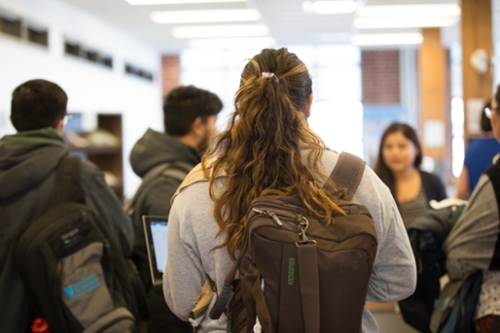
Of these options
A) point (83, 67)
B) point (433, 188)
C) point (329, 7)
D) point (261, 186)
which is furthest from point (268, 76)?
point (83, 67)

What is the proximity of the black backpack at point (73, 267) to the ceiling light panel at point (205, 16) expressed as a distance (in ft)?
16.3

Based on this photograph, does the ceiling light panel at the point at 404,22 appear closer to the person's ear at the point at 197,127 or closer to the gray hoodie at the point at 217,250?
the person's ear at the point at 197,127

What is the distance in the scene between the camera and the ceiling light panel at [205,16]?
664cm

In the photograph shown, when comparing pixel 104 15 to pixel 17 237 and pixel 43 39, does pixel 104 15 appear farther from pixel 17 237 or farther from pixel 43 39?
pixel 17 237

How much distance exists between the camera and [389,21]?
748 centimetres

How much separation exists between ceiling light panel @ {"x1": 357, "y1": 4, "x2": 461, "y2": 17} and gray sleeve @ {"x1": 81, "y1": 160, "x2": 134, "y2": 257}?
526 centimetres

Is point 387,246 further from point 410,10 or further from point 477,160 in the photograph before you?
point 410,10

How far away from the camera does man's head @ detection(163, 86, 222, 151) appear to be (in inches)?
92.2

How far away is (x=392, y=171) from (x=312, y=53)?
830cm

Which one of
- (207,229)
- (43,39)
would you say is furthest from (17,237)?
(43,39)

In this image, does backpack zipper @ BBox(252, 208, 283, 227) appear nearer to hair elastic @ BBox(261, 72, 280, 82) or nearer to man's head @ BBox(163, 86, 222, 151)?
hair elastic @ BBox(261, 72, 280, 82)

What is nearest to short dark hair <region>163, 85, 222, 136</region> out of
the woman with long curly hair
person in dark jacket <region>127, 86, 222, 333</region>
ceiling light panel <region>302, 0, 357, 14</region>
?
person in dark jacket <region>127, 86, 222, 333</region>

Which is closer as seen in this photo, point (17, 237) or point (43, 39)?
point (17, 237)

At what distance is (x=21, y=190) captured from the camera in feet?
6.32
